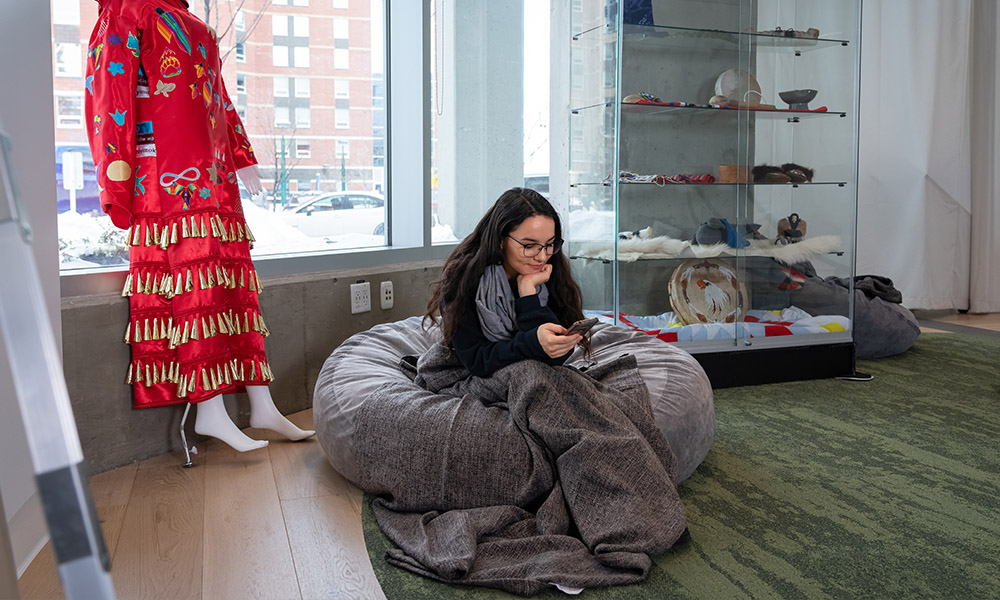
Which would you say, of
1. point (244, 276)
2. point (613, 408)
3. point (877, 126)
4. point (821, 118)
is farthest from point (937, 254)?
point (244, 276)

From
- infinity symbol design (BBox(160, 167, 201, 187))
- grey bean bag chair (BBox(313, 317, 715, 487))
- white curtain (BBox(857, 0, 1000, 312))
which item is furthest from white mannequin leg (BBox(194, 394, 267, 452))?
white curtain (BBox(857, 0, 1000, 312))

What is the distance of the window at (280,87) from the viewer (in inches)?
135

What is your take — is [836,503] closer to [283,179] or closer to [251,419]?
[251,419]

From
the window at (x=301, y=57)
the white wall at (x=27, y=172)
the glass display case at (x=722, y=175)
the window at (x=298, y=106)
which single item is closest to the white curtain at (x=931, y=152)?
the glass display case at (x=722, y=175)

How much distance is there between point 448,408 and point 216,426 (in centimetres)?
92

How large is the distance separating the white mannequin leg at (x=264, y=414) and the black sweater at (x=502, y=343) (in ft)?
2.76

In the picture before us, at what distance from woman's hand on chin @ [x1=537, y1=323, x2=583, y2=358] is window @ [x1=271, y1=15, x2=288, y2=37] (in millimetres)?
2053

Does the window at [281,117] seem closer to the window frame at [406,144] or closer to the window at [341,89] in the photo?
the window at [341,89]

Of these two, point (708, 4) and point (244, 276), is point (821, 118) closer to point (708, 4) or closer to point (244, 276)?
point (708, 4)

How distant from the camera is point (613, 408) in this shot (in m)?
2.15

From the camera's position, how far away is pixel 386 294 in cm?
367

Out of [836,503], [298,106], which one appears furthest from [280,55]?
[836,503]

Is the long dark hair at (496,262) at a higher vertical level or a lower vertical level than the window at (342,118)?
lower

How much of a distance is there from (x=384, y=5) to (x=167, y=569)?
2875 mm
